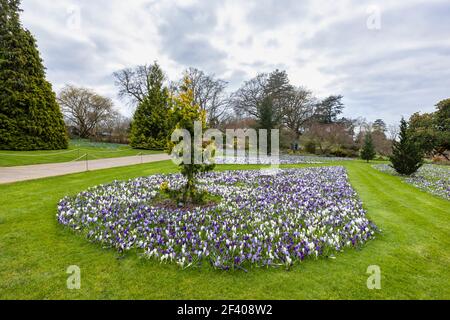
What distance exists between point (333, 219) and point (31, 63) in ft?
80.4

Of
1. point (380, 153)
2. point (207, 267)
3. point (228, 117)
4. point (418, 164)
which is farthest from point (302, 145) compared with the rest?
point (207, 267)

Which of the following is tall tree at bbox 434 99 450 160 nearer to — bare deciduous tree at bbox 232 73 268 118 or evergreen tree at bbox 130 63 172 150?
bare deciduous tree at bbox 232 73 268 118

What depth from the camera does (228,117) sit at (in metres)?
44.0

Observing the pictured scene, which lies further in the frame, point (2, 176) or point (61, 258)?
point (2, 176)

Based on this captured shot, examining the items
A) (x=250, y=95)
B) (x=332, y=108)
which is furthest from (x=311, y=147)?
(x=332, y=108)

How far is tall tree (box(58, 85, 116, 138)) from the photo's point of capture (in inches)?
1699

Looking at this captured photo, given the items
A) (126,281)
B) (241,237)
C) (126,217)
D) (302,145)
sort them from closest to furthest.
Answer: (126,281) < (241,237) < (126,217) < (302,145)

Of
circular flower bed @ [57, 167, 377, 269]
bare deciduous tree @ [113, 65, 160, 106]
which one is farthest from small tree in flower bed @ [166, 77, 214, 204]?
bare deciduous tree @ [113, 65, 160, 106]

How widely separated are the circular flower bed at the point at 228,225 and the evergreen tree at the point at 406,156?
8.64 m

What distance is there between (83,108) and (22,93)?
29295mm

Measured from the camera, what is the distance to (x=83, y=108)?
44.1 metres
